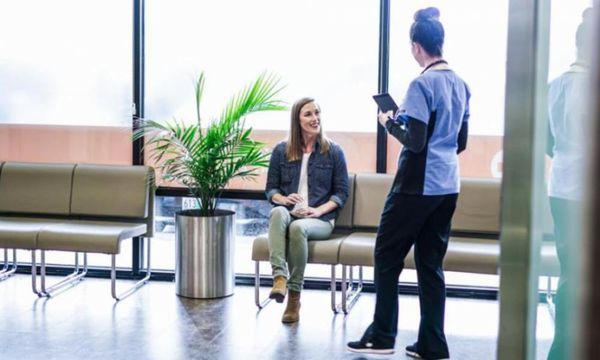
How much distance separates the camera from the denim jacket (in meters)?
4.46

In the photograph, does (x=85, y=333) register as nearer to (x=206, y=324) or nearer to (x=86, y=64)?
(x=206, y=324)

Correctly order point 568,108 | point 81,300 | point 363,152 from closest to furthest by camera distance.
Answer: point 568,108 < point 81,300 < point 363,152

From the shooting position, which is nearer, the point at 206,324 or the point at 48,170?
the point at 206,324

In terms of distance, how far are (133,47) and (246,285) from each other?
1795 mm

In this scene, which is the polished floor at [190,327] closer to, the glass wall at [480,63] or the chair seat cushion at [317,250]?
the chair seat cushion at [317,250]

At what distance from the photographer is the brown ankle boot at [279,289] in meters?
4.08

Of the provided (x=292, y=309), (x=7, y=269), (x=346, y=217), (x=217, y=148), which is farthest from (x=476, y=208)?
(x=7, y=269)

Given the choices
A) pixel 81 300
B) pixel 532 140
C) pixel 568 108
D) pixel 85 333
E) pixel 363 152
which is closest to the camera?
pixel 568 108

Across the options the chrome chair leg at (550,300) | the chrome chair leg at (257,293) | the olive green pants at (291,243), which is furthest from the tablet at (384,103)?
the chrome chair leg at (550,300)

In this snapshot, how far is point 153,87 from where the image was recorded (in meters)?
5.23

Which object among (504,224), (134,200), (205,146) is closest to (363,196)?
(205,146)

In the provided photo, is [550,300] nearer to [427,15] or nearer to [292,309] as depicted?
[427,15]

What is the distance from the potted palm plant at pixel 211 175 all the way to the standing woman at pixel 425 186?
1508mm

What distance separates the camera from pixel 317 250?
167 inches
